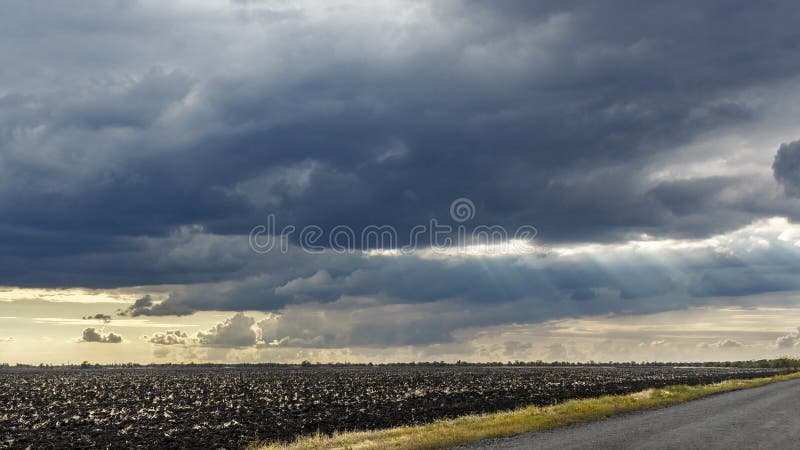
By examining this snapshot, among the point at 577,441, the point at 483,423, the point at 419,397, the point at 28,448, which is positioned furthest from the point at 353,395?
the point at 577,441

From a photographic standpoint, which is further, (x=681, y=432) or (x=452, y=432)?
(x=452, y=432)

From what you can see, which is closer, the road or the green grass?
the road

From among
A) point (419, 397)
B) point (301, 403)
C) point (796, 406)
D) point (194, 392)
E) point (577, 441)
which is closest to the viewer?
point (577, 441)

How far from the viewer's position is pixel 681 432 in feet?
101

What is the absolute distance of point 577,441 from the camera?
28438 mm

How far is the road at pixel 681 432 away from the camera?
2712 centimetres

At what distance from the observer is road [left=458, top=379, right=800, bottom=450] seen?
27.1 metres

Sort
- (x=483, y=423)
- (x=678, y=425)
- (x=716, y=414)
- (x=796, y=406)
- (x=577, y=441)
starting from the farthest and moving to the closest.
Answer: (x=796, y=406) → (x=716, y=414) → (x=483, y=423) → (x=678, y=425) → (x=577, y=441)

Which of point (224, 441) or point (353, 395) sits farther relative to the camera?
point (353, 395)

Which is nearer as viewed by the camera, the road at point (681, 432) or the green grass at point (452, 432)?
the road at point (681, 432)

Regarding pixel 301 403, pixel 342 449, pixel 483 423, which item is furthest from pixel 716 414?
pixel 301 403

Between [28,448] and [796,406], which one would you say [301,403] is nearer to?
[28,448]

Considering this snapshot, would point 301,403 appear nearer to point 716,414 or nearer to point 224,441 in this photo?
point 224,441

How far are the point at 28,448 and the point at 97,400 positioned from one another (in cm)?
3207
